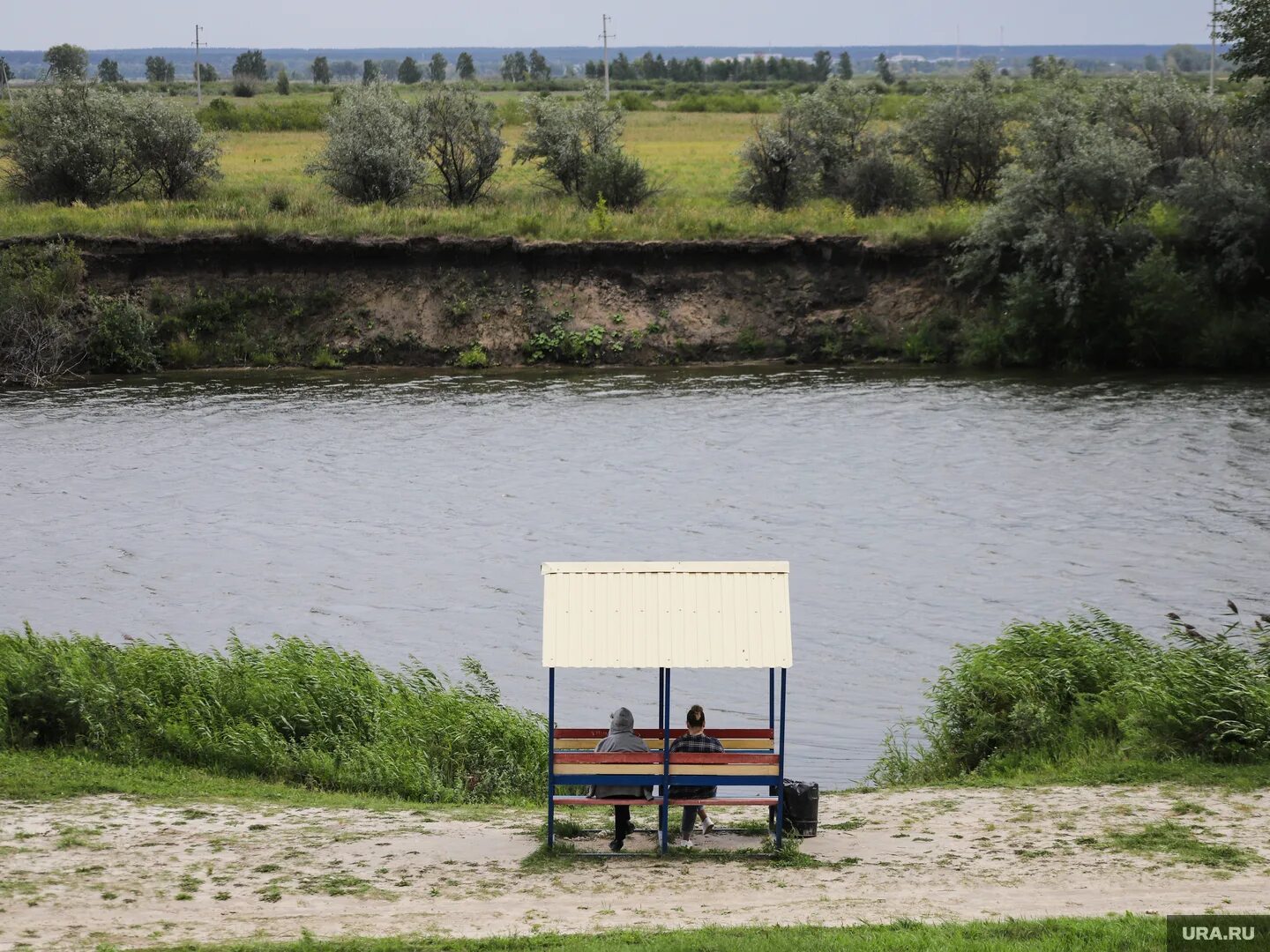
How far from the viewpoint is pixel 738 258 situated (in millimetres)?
55375

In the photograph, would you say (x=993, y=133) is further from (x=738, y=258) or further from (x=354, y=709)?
(x=354, y=709)

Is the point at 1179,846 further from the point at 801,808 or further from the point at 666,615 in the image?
the point at 666,615

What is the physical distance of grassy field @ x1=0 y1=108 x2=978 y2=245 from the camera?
54.6m

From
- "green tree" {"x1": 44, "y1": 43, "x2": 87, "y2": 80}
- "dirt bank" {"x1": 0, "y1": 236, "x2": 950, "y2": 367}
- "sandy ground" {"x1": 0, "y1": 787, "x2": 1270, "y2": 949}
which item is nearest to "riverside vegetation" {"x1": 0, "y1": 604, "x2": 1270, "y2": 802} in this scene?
"sandy ground" {"x1": 0, "y1": 787, "x2": 1270, "y2": 949}

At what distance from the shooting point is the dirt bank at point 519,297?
53.6 meters

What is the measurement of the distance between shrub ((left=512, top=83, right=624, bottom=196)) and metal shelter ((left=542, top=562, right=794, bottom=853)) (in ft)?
158

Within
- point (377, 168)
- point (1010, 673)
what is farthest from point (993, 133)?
point (1010, 673)

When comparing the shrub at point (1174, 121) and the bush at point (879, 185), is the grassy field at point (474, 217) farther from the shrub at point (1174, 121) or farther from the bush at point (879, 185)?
the shrub at point (1174, 121)

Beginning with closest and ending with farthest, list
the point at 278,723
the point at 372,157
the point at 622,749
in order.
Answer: the point at 622,749
the point at 278,723
the point at 372,157

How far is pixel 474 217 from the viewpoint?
187 feet

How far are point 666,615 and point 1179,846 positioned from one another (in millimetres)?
5294

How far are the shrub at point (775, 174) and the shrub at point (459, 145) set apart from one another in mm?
9902

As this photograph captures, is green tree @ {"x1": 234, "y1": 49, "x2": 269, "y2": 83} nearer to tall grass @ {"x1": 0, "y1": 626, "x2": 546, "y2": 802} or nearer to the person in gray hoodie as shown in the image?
tall grass @ {"x1": 0, "y1": 626, "x2": 546, "y2": 802}

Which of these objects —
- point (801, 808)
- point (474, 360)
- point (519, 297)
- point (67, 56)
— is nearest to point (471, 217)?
point (519, 297)
